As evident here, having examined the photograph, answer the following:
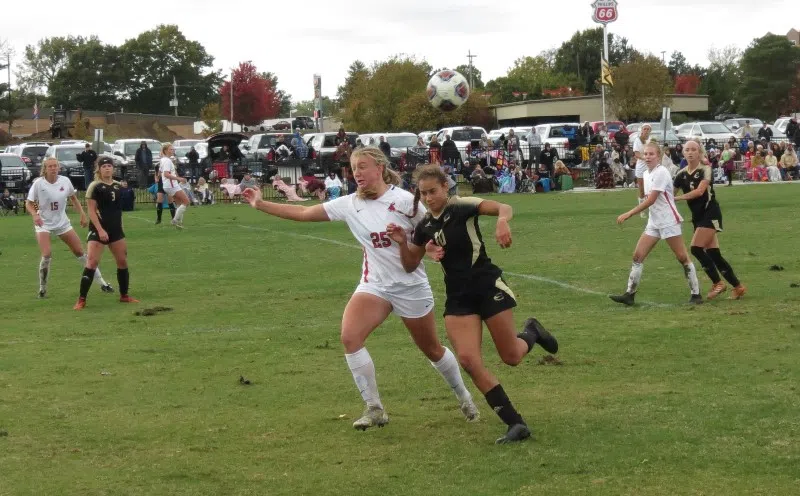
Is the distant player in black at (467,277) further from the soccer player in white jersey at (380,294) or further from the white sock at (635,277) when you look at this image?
the white sock at (635,277)

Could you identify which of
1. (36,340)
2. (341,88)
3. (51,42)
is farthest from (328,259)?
(51,42)

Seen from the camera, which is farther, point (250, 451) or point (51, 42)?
point (51, 42)

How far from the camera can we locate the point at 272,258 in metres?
20.4

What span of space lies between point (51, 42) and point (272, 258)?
147m

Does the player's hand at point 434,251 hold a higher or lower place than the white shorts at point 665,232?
higher

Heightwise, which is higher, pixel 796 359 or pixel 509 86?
pixel 509 86

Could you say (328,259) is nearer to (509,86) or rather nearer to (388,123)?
(388,123)

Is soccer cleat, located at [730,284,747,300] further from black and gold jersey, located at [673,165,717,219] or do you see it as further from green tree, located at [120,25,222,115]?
green tree, located at [120,25,222,115]

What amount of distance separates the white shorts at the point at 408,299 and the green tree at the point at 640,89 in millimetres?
70803

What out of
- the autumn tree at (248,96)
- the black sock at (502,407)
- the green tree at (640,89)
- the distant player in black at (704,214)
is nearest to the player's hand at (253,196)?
the black sock at (502,407)

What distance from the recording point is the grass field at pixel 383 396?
664 centimetres

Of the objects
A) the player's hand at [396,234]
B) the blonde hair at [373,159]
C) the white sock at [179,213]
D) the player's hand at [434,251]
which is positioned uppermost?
the blonde hair at [373,159]

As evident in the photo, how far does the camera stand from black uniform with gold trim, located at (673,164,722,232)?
43.4 ft

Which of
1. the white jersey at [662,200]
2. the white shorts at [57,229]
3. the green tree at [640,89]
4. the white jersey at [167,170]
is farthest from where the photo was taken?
the green tree at [640,89]
